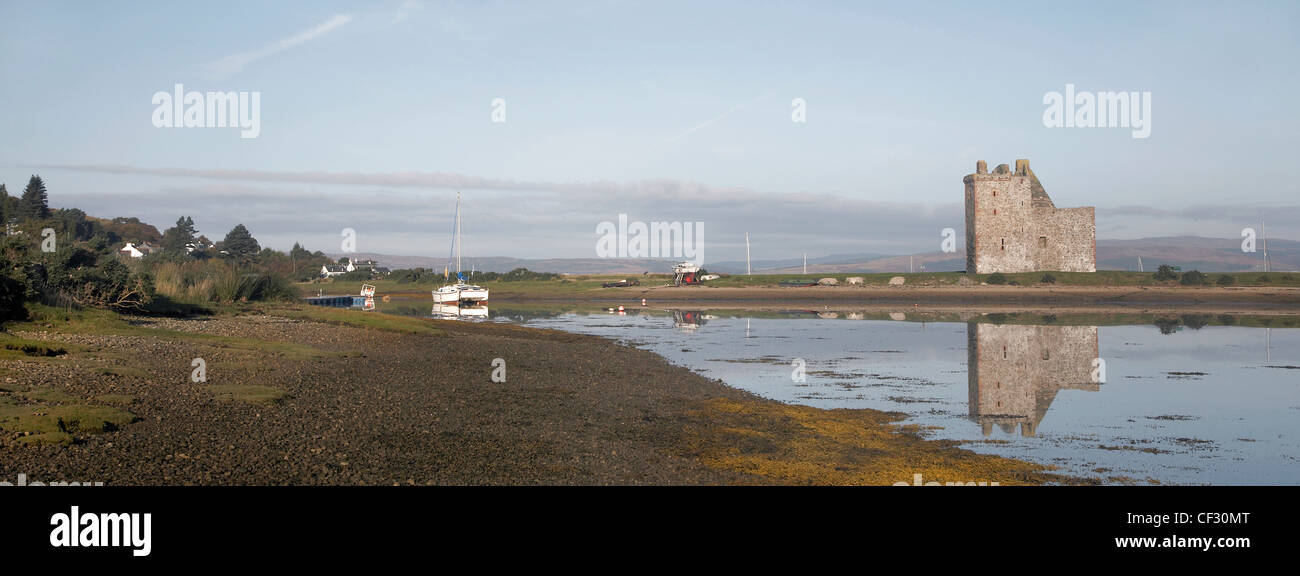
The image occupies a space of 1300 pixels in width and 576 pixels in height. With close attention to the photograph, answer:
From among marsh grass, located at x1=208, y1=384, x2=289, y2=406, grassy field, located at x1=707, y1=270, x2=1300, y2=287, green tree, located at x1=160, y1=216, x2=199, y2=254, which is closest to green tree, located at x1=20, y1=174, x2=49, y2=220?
green tree, located at x1=160, y1=216, x2=199, y2=254

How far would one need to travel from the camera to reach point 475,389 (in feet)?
49.8

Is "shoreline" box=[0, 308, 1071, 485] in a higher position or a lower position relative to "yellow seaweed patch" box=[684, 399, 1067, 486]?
higher

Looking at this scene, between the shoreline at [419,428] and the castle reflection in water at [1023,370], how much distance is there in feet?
7.30

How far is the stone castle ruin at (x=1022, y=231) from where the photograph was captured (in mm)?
73250

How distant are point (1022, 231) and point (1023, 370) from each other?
57002 millimetres

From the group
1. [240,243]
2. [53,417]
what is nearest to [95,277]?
[53,417]

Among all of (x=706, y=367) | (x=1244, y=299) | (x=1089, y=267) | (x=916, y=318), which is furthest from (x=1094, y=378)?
(x=1089, y=267)

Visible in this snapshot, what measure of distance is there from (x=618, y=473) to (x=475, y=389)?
6772mm

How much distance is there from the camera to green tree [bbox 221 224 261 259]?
92.0 metres

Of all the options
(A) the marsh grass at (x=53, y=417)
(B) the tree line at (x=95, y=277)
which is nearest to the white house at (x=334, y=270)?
(B) the tree line at (x=95, y=277)

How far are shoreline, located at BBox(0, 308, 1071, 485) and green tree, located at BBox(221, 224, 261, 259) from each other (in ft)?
264

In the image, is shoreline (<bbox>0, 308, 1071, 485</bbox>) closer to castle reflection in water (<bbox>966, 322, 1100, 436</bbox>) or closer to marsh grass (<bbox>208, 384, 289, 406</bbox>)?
marsh grass (<bbox>208, 384, 289, 406</bbox>)
